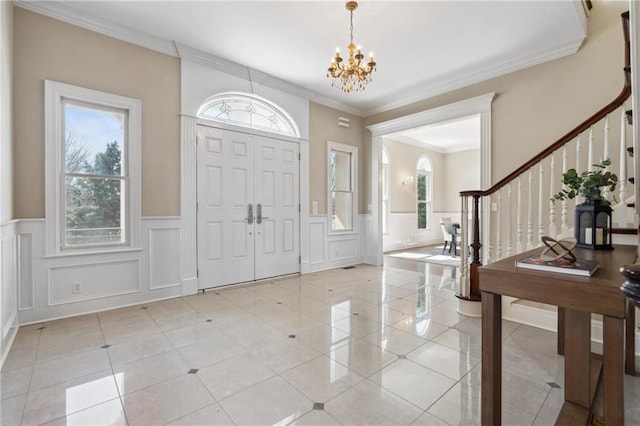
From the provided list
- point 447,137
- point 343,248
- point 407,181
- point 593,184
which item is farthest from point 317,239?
point 447,137

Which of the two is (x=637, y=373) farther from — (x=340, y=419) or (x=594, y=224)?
(x=340, y=419)

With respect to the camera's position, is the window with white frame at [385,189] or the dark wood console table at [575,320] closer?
the dark wood console table at [575,320]

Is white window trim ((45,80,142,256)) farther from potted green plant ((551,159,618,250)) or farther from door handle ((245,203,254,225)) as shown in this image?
potted green plant ((551,159,618,250))

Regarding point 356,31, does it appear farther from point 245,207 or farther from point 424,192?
point 424,192

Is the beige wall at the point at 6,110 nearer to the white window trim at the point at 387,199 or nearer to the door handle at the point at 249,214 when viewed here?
the door handle at the point at 249,214

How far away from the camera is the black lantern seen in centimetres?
180

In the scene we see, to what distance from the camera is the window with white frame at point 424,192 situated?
32.0 ft

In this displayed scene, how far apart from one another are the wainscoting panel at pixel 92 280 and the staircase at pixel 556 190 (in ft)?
13.3

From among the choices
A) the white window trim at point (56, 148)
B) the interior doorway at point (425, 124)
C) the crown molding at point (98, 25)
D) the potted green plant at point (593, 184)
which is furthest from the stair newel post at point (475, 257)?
the crown molding at point (98, 25)

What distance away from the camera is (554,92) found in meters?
3.94

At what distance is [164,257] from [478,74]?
5375 millimetres

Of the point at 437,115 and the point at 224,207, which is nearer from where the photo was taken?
the point at 224,207

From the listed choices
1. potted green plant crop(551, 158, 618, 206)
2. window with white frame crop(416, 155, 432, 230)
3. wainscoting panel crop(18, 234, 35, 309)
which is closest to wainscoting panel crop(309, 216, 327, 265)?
wainscoting panel crop(18, 234, 35, 309)

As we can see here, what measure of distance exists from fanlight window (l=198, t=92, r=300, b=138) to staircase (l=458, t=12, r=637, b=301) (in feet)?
10.6
